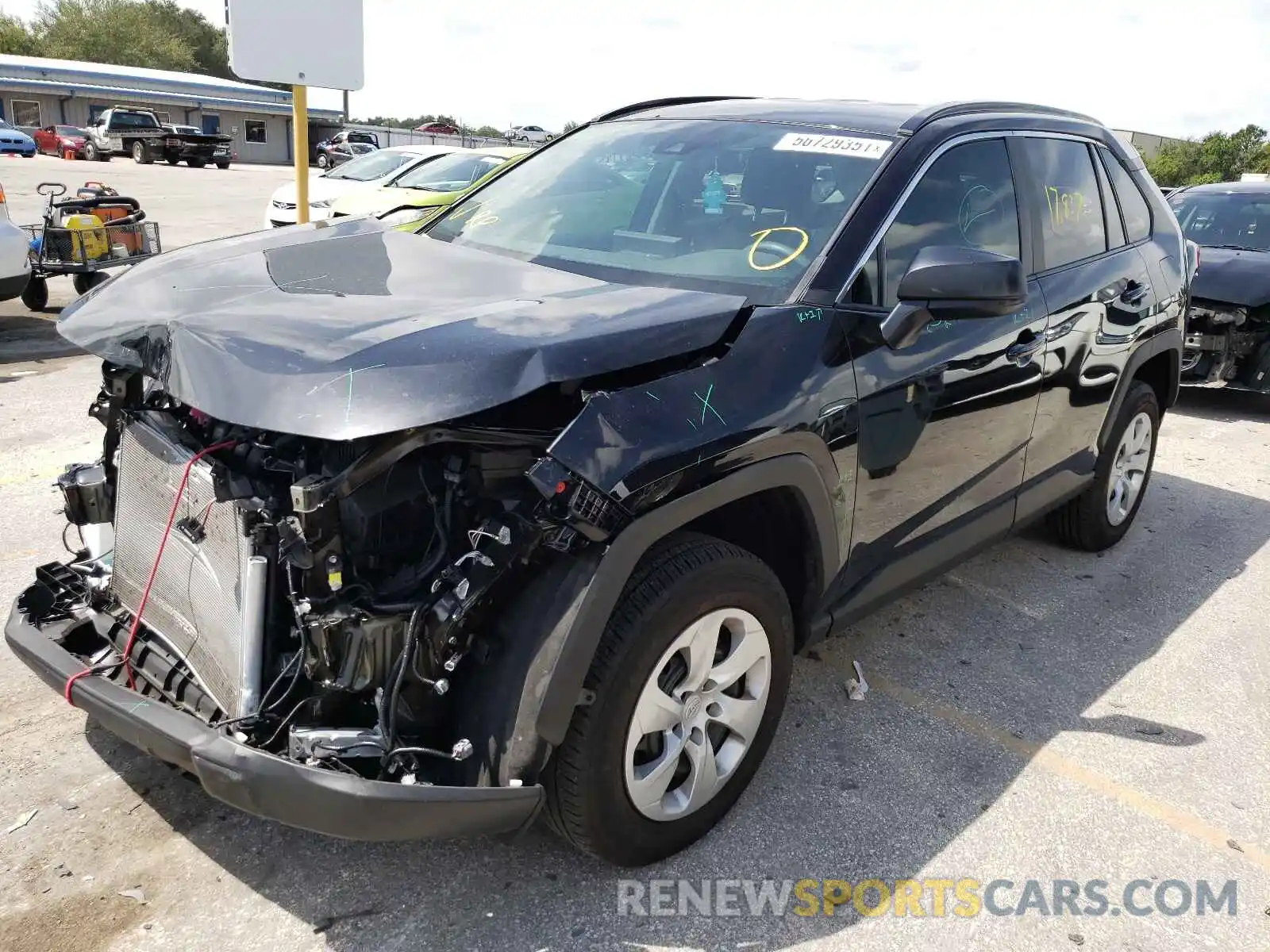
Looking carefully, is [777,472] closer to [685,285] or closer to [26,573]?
[685,285]

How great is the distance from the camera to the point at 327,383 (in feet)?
6.59

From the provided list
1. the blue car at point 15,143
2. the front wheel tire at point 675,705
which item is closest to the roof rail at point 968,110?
the front wheel tire at point 675,705

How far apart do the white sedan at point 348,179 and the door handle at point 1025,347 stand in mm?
9967

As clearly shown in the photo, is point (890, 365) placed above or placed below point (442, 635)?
above

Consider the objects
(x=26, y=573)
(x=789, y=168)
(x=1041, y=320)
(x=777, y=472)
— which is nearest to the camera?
(x=777, y=472)

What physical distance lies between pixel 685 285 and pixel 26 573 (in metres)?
2.90

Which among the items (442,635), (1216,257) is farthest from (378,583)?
(1216,257)

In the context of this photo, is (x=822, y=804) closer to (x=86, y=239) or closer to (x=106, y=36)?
(x=86, y=239)

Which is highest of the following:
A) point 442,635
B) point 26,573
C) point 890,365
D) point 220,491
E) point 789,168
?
point 789,168

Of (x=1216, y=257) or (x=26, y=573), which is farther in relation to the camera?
(x=1216, y=257)

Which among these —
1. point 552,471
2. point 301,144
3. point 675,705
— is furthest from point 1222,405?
point 552,471

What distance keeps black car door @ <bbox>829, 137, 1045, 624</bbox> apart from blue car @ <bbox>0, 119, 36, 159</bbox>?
43.5m

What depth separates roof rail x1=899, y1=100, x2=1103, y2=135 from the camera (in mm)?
3254

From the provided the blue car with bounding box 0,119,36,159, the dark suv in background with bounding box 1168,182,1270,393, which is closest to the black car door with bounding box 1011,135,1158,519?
the dark suv in background with bounding box 1168,182,1270,393
